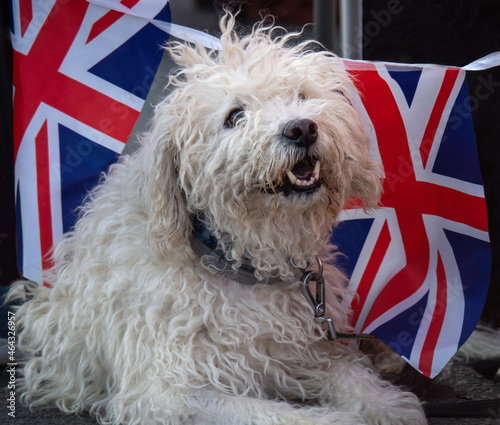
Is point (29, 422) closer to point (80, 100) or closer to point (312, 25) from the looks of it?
point (80, 100)

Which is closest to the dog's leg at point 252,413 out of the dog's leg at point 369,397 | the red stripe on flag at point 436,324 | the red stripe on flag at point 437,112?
the dog's leg at point 369,397

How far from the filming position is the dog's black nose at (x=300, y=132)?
2260 millimetres

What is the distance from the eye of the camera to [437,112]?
3254 millimetres

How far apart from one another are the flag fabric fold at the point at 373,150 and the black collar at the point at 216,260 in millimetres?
878

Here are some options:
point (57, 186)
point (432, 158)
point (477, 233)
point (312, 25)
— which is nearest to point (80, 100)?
point (57, 186)

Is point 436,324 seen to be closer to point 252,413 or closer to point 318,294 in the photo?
point 318,294

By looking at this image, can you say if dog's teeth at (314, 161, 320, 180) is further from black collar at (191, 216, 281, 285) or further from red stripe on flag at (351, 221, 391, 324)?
red stripe on flag at (351, 221, 391, 324)

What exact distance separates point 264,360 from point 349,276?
93 cm

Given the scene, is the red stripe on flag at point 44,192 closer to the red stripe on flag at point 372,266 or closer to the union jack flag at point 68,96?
the union jack flag at point 68,96

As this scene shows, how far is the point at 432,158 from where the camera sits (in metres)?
3.27

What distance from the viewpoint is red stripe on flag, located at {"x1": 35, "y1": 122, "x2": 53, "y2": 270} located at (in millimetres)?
3336

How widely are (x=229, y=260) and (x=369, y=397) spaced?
0.74 metres

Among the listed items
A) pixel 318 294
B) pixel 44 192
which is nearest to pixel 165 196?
pixel 318 294

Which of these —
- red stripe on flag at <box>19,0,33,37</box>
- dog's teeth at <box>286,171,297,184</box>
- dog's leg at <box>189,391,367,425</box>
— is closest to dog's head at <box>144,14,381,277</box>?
→ dog's teeth at <box>286,171,297,184</box>
